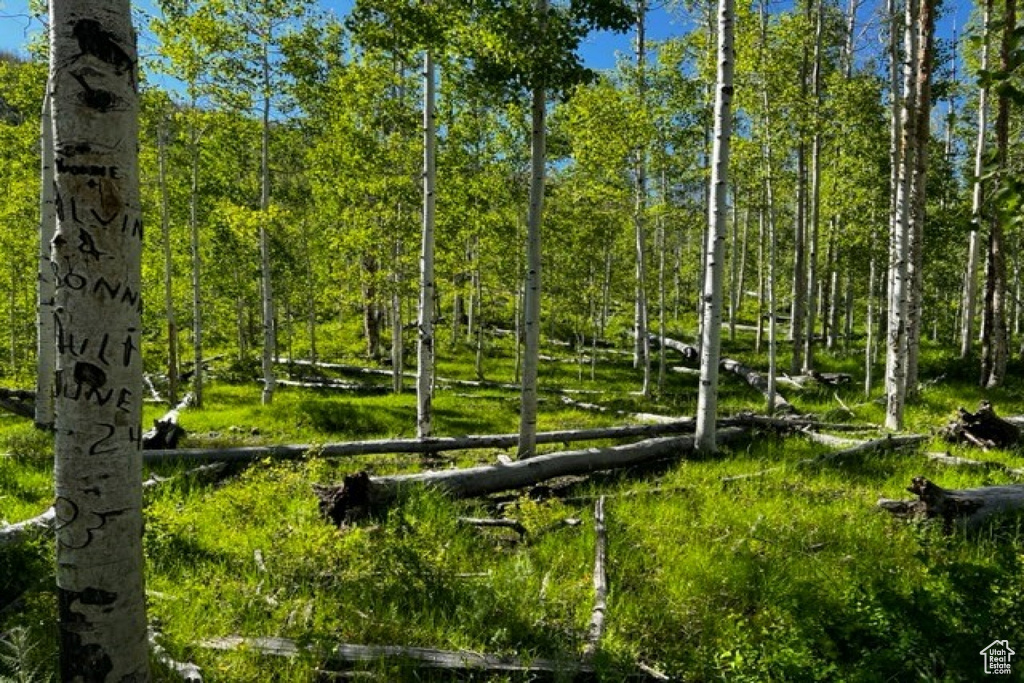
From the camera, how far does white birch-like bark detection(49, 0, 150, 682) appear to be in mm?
2404

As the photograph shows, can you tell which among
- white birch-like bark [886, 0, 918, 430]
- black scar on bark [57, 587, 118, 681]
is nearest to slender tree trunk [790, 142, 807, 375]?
white birch-like bark [886, 0, 918, 430]

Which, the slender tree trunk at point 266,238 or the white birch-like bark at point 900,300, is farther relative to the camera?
the slender tree trunk at point 266,238

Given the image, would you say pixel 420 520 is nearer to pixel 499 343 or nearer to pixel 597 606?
pixel 597 606

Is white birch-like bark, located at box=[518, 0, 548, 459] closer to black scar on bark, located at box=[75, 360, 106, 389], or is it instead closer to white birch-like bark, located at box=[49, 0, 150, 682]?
white birch-like bark, located at box=[49, 0, 150, 682]

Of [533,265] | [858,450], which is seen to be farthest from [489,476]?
[858,450]

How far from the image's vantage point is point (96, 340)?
2.45 meters

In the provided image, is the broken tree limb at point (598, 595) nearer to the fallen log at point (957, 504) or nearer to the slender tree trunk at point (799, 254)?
the fallen log at point (957, 504)

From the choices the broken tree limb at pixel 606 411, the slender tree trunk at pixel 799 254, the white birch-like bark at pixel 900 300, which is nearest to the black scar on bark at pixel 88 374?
the white birch-like bark at pixel 900 300

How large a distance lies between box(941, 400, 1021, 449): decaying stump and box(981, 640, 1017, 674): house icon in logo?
7.17 m

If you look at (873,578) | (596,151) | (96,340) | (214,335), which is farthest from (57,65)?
(214,335)

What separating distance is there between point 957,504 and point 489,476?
500 cm

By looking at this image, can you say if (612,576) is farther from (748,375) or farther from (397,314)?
(748,375)

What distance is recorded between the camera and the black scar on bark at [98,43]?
2.39 m

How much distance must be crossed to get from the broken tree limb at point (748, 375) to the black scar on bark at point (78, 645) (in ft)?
48.5
